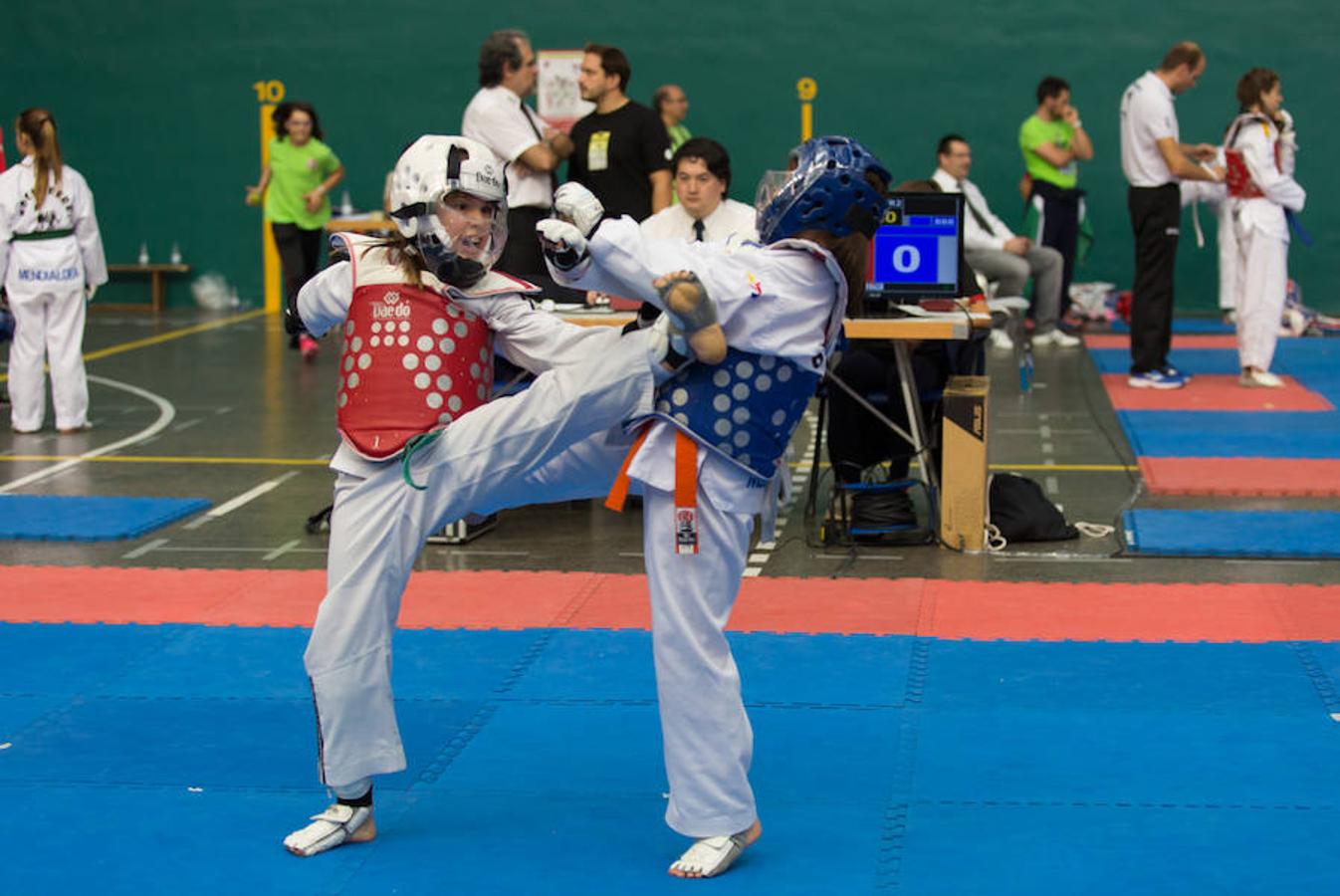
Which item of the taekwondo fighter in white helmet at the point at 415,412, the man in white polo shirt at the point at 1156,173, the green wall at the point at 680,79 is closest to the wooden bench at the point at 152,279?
the green wall at the point at 680,79

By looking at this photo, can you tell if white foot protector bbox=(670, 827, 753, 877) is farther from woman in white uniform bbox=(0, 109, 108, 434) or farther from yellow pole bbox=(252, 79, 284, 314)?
yellow pole bbox=(252, 79, 284, 314)

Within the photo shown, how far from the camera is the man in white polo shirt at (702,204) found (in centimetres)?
811

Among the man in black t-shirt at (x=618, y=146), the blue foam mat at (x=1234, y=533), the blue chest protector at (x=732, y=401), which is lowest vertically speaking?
the blue foam mat at (x=1234, y=533)

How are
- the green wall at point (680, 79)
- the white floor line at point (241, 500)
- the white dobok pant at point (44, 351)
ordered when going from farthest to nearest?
the green wall at point (680, 79) < the white dobok pant at point (44, 351) < the white floor line at point (241, 500)

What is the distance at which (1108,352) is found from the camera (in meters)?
13.5

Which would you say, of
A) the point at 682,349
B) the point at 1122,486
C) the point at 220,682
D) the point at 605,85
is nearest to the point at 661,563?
the point at 682,349

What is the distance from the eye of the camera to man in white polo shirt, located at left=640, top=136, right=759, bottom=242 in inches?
319

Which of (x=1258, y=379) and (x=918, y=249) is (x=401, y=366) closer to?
(x=918, y=249)

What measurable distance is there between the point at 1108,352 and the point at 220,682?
934 cm

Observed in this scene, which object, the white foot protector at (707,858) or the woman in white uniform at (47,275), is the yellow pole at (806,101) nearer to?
the woman in white uniform at (47,275)

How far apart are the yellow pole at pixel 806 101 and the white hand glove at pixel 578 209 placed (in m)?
13.0

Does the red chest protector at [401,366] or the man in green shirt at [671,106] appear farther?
the man in green shirt at [671,106]

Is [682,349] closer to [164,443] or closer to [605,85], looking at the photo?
[605,85]

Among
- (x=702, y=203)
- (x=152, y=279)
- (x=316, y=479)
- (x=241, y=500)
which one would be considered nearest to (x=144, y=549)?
(x=241, y=500)
